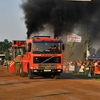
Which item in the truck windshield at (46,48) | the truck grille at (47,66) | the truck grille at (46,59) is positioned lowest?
the truck grille at (47,66)

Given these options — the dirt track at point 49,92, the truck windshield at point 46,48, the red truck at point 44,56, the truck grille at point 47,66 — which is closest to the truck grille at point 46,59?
the red truck at point 44,56

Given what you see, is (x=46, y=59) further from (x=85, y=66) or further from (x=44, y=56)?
(x=85, y=66)

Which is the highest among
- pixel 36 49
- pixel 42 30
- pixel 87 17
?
pixel 87 17

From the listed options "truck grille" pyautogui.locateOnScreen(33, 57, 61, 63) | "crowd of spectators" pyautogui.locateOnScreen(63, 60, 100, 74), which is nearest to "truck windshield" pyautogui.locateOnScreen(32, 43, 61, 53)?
"truck grille" pyautogui.locateOnScreen(33, 57, 61, 63)

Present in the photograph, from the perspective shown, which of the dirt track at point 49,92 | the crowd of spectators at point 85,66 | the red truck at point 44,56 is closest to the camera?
the dirt track at point 49,92

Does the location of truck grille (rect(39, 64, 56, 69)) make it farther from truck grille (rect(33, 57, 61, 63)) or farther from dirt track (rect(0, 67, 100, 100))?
dirt track (rect(0, 67, 100, 100))

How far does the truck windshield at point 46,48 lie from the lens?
623 inches

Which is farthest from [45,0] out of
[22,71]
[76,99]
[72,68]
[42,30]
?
[76,99]

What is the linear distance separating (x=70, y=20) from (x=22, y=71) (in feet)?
33.0

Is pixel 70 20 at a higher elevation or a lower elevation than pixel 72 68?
higher

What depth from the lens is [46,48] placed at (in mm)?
15969

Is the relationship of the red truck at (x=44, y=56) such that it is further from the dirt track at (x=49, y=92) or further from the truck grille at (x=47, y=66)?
the dirt track at (x=49, y=92)

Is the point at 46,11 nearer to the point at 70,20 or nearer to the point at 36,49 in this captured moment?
the point at 70,20

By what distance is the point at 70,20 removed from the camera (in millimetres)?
25984
